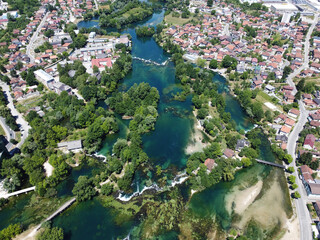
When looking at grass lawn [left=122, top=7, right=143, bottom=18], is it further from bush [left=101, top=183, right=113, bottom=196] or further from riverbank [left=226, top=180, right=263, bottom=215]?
riverbank [left=226, top=180, right=263, bottom=215]

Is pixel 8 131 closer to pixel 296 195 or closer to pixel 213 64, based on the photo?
pixel 296 195

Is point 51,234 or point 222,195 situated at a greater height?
point 51,234

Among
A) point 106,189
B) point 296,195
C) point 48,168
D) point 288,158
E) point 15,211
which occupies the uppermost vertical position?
point 288,158

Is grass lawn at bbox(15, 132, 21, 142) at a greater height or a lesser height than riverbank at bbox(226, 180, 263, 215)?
lesser

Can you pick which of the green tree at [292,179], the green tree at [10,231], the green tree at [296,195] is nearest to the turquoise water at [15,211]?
the green tree at [10,231]

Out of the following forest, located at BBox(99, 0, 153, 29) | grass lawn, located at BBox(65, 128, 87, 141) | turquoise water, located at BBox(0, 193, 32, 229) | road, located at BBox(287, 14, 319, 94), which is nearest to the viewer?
turquoise water, located at BBox(0, 193, 32, 229)

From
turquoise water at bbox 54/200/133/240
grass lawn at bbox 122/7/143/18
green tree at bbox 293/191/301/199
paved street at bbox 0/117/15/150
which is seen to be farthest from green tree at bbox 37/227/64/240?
grass lawn at bbox 122/7/143/18

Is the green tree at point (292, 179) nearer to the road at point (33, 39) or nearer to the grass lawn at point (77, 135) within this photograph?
the grass lawn at point (77, 135)

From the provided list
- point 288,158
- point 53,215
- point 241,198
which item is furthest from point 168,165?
point 288,158

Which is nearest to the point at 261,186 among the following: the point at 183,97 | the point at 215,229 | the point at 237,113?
the point at 215,229
